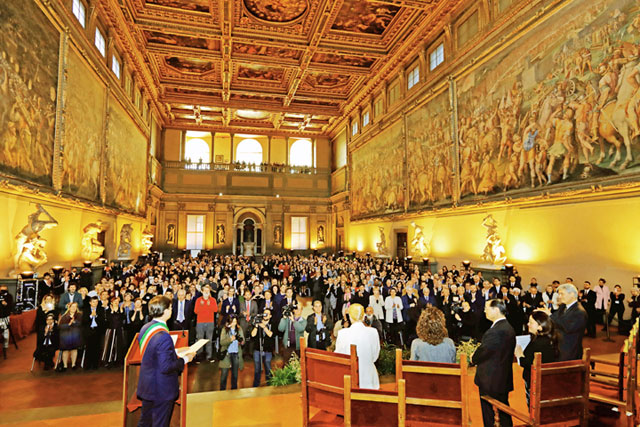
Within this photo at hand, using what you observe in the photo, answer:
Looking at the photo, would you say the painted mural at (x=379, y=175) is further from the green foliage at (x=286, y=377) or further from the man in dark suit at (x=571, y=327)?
the man in dark suit at (x=571, y=327)

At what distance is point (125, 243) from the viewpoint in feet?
59.1

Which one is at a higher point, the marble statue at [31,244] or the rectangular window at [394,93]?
the rectangular window at [394,93]

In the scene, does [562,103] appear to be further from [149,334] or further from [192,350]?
[149,334]

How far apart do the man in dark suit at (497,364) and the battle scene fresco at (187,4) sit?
18.2m

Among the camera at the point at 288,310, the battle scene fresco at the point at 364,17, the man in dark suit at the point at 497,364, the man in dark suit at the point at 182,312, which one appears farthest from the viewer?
the battle scene fresco at the point at 364,17

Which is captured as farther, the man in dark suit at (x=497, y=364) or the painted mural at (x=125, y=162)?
the painted mural at (x=125, y=162)

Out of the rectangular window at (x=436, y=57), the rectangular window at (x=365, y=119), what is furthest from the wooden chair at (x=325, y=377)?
the rectangular window at (x=365, y=119)

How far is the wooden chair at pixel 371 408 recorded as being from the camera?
251 cm

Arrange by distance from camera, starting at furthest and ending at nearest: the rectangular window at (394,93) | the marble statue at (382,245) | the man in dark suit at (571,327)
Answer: the marble statue at (382,245) < the rectangular window at (394,93) < the man in dark suit at (571,327)

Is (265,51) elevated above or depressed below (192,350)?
above

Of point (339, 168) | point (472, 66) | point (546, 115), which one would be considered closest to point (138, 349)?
point (546, 115)

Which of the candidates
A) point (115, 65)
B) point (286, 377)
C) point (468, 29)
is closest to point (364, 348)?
point (286, 377)

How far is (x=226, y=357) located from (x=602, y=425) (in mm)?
5116

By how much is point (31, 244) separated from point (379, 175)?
17836 millimetres
